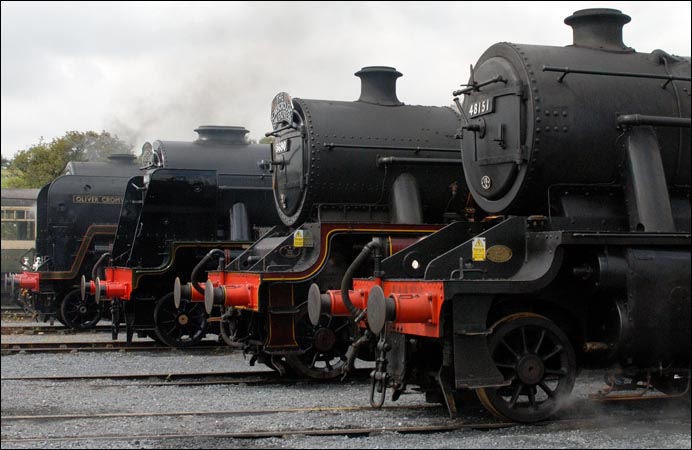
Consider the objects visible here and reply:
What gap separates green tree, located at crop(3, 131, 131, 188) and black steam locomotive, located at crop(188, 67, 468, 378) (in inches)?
685

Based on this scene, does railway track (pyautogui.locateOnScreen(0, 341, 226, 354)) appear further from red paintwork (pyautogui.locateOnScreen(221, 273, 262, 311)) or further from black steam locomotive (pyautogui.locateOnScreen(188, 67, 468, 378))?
red paintwork (pyautogui.locateOnScreen(221, 273, 262, 311))

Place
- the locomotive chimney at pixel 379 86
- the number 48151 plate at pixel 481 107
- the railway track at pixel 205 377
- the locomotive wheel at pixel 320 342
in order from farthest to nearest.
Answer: the locomotive chimney at pixel 379 86 → the railway track at pixel 205 377 → the locomotive wheel at pixel 320 342 → the number 48151 plate at pixel 481 107

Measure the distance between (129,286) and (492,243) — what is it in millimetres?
7032

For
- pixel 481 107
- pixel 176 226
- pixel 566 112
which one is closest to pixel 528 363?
pixel 566 112

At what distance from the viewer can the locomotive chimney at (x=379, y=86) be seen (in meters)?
10.2

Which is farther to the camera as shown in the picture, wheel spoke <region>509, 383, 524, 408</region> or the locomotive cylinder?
the locomotive cylinder

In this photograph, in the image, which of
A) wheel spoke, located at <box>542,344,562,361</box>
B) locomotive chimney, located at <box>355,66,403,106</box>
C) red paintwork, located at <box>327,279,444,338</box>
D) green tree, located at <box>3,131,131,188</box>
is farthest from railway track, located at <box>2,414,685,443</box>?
green tree, located at <box>3,131,131,188</box>

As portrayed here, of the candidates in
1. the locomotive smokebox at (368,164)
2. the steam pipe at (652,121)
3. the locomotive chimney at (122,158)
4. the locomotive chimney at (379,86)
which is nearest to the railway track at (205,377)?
the locomotive smokebox at (368,164)

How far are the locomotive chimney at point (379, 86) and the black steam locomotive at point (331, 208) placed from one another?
0.27ft

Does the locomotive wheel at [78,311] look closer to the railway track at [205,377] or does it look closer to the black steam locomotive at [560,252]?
the railway track at [205,377]

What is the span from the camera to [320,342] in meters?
9.09

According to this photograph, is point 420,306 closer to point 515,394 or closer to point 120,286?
point 515,394

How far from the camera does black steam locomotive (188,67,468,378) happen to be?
29.3 feet

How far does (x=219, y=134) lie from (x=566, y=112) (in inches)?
317
